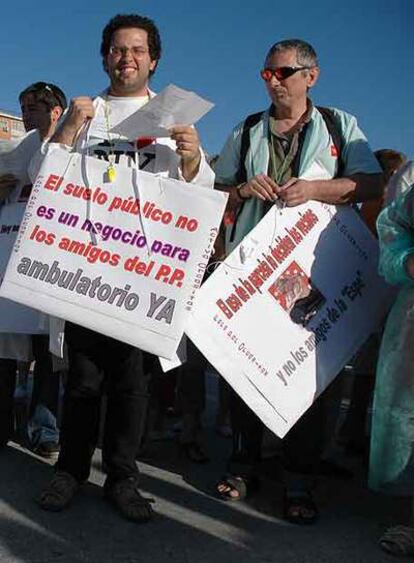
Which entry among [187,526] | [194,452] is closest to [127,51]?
[187,526]

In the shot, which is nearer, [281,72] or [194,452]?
[281,72]

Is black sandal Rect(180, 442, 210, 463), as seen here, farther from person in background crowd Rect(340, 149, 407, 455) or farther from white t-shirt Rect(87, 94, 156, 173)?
white t-shirt Rect(87, 94, 156, 173)

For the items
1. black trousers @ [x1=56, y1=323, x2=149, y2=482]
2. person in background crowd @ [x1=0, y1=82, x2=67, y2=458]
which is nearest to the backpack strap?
black trousers @ [x1=56, y1=323, x2=149, y2=482]

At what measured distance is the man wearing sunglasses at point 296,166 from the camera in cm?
268

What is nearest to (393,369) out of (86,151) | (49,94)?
(86,151)

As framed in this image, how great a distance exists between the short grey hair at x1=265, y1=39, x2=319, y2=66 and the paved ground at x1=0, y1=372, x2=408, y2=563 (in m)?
1.88

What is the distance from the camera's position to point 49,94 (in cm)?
342

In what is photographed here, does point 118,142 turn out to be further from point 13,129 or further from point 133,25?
point 13,129

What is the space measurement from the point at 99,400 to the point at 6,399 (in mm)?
845

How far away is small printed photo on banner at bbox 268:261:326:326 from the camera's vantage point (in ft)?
8.56

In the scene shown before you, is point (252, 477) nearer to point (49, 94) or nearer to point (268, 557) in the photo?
point (268, 557)

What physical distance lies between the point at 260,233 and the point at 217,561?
4.01ft

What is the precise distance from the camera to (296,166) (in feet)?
9.00

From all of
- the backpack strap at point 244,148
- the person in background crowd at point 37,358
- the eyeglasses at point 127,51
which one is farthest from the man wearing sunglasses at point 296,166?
the person in background crowd at point 37,358
